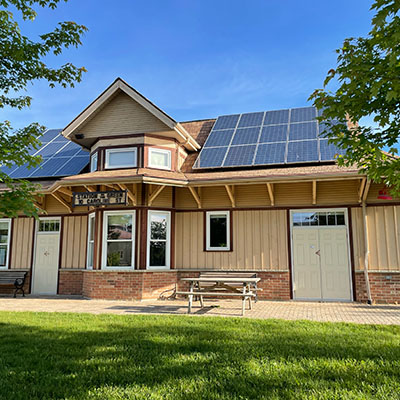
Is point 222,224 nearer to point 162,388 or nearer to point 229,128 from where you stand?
point 229,128

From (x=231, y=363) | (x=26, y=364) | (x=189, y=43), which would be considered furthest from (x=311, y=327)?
(x=189, y=43)

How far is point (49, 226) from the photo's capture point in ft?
47.1

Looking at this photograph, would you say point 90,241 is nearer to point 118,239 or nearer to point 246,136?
point 118,239

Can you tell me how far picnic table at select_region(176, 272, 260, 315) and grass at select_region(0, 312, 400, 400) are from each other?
235cm

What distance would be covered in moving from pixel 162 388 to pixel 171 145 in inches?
407

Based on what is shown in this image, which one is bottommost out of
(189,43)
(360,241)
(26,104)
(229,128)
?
(360,241)

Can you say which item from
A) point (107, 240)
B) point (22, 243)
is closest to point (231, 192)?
point (107, 240)

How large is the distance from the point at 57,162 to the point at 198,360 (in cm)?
1260

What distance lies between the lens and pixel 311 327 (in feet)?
22.7

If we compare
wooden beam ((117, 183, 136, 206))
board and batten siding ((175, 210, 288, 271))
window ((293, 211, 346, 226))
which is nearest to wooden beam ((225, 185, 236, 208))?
board and batten siding ((175, 210, 288, 271))

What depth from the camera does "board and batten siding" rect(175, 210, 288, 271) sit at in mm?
12016

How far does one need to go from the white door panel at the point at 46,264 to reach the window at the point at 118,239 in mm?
2855

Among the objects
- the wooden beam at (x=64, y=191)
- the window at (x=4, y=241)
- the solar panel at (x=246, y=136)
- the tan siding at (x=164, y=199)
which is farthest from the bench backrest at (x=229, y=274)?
the window at (x=4, y=241)

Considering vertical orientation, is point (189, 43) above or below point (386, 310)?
above
